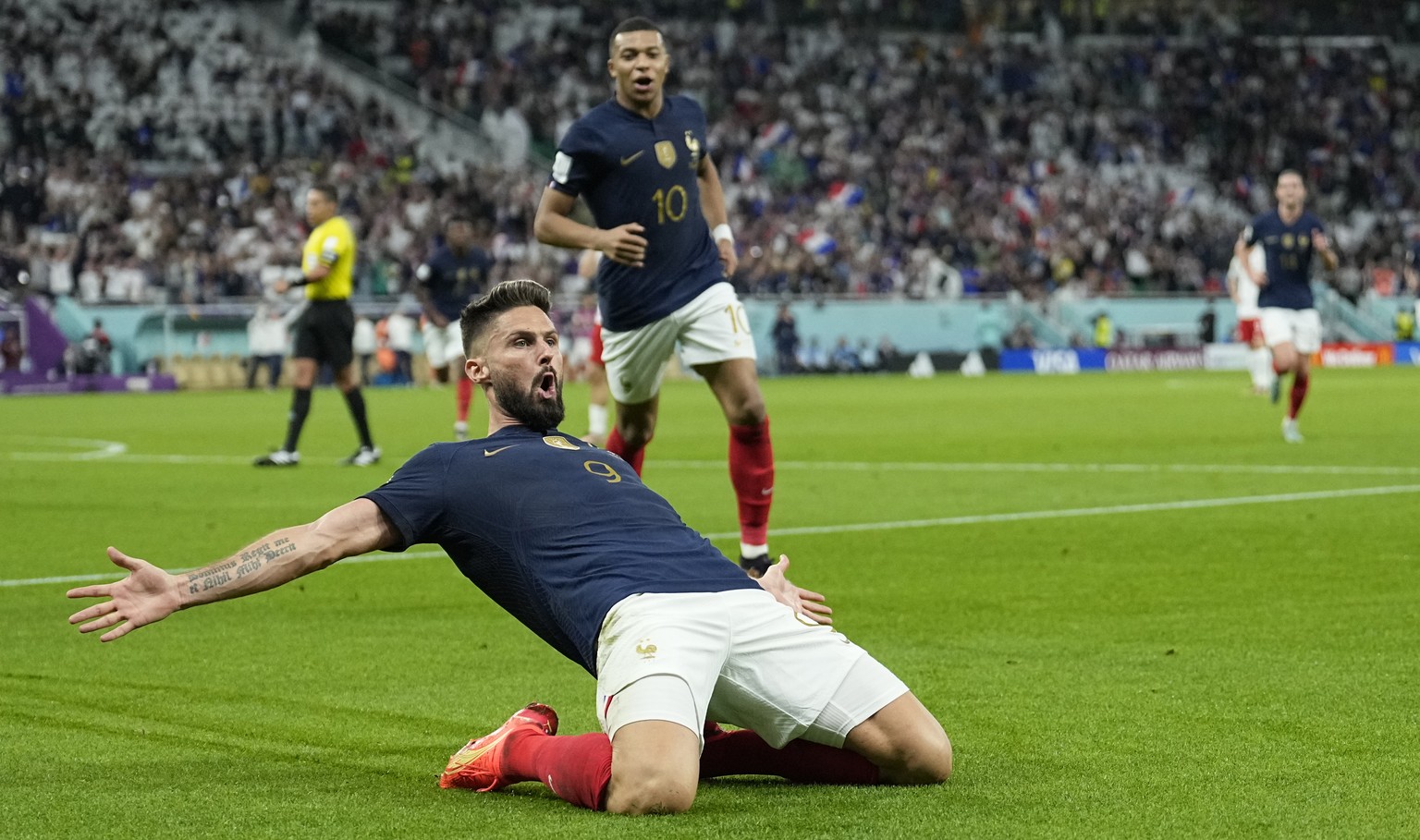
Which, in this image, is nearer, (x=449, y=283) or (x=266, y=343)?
(x=449, y=283)

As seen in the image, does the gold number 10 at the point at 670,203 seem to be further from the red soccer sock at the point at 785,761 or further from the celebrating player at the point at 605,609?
the red soccer sock at the point at 785,761

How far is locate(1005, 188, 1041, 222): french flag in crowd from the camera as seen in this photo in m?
45.8

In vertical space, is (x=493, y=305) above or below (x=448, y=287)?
above

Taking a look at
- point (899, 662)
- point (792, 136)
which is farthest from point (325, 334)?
point (792, 136)

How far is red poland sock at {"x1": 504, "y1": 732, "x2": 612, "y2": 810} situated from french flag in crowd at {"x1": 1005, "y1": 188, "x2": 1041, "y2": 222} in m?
42.5

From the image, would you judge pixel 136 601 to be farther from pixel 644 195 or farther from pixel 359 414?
pixel 359 414

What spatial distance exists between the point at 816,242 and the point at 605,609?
37.7 meters

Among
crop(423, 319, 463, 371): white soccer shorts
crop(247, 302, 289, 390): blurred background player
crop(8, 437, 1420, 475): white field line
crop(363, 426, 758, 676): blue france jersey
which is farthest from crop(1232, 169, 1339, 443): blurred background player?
crop(247, 302, 289, 390): blurred background player

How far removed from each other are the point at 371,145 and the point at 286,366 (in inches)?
223

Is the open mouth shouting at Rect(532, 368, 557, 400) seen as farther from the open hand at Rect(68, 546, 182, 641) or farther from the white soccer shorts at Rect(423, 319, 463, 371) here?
the white soccer shorts at Rect(423, 319, 463, 371)

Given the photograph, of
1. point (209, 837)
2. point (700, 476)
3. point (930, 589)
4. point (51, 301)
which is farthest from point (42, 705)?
point (51, 301)

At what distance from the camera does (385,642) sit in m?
6.59

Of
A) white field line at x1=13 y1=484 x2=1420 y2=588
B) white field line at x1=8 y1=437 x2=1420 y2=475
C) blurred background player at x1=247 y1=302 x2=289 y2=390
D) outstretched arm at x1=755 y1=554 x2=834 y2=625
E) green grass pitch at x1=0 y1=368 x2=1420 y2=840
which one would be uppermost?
outstretched arm at x1=755 y1=554 x2=834 y2=625

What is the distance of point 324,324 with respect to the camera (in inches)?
617
